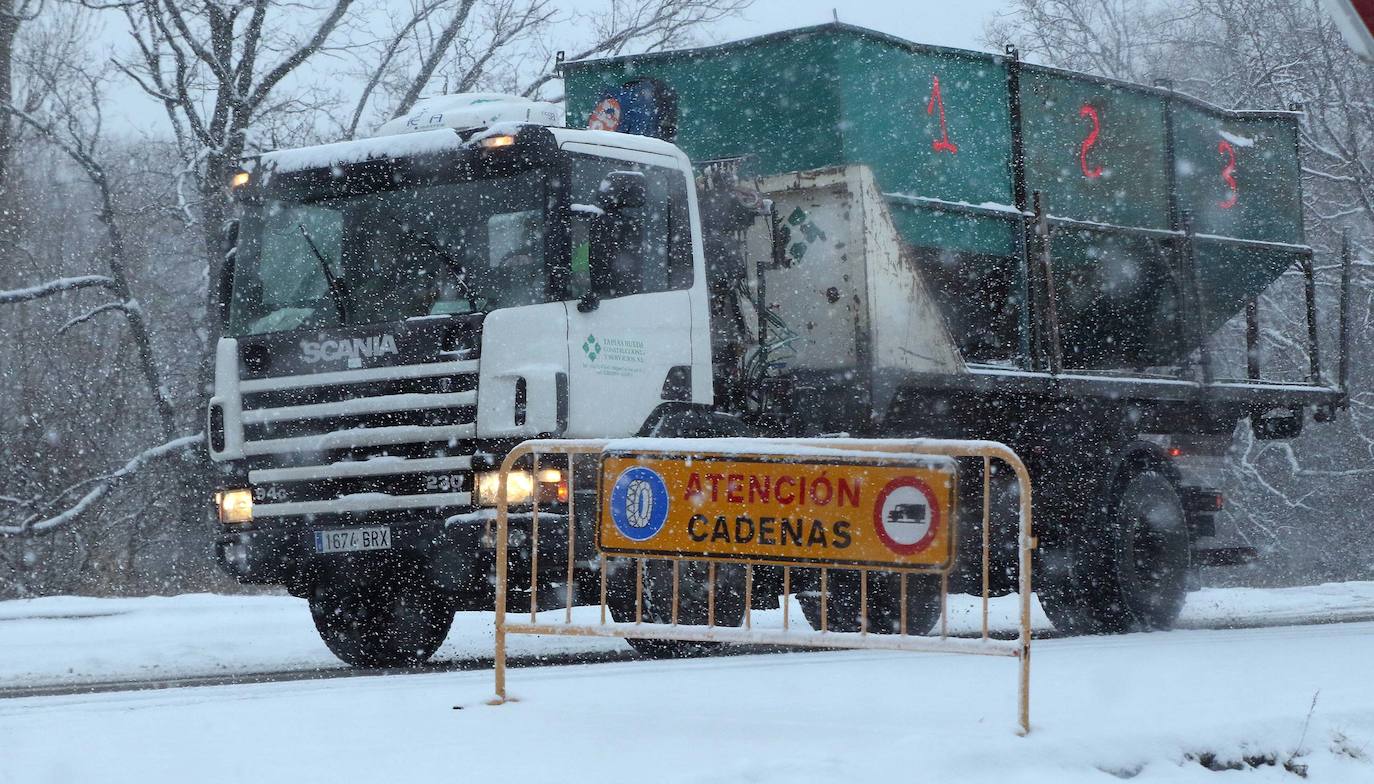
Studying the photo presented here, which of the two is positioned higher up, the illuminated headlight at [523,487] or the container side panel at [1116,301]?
the container side panel at [1116,301]

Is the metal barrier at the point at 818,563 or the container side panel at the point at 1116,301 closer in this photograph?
the metal barrier at the point at 818,563

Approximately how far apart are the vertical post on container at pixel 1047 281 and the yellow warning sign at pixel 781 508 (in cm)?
512

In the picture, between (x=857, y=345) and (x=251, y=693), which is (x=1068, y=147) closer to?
(x=857, y=345)

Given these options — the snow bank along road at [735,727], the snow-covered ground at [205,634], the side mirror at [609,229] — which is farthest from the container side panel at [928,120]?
the snow bank along road at [735,727]

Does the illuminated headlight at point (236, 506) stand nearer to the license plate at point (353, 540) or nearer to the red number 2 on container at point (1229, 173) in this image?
the license plate at point (353, 540)

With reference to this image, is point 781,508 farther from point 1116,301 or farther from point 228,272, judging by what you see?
point 1116,301

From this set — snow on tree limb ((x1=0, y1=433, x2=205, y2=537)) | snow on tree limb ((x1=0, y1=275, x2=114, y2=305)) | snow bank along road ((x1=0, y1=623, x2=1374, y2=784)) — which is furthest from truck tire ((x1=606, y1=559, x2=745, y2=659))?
snow on tree limb ((x1=0, y1=275, x2=114, y2=305))

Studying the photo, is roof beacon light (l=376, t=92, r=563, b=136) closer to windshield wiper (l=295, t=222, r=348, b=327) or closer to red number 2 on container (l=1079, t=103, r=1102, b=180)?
windshield wiper (l=295, t=222, r=348, b=327)

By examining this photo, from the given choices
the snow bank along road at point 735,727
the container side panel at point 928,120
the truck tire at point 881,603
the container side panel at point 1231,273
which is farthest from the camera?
the container side panel at point 1231,273

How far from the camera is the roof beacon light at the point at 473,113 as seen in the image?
31.6ft

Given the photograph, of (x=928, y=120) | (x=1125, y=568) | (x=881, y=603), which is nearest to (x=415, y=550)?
A: (x=881, y=603)

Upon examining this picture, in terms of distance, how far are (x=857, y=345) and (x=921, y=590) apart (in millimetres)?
1733

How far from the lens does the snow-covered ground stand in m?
10.3

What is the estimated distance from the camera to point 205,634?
11.7m
